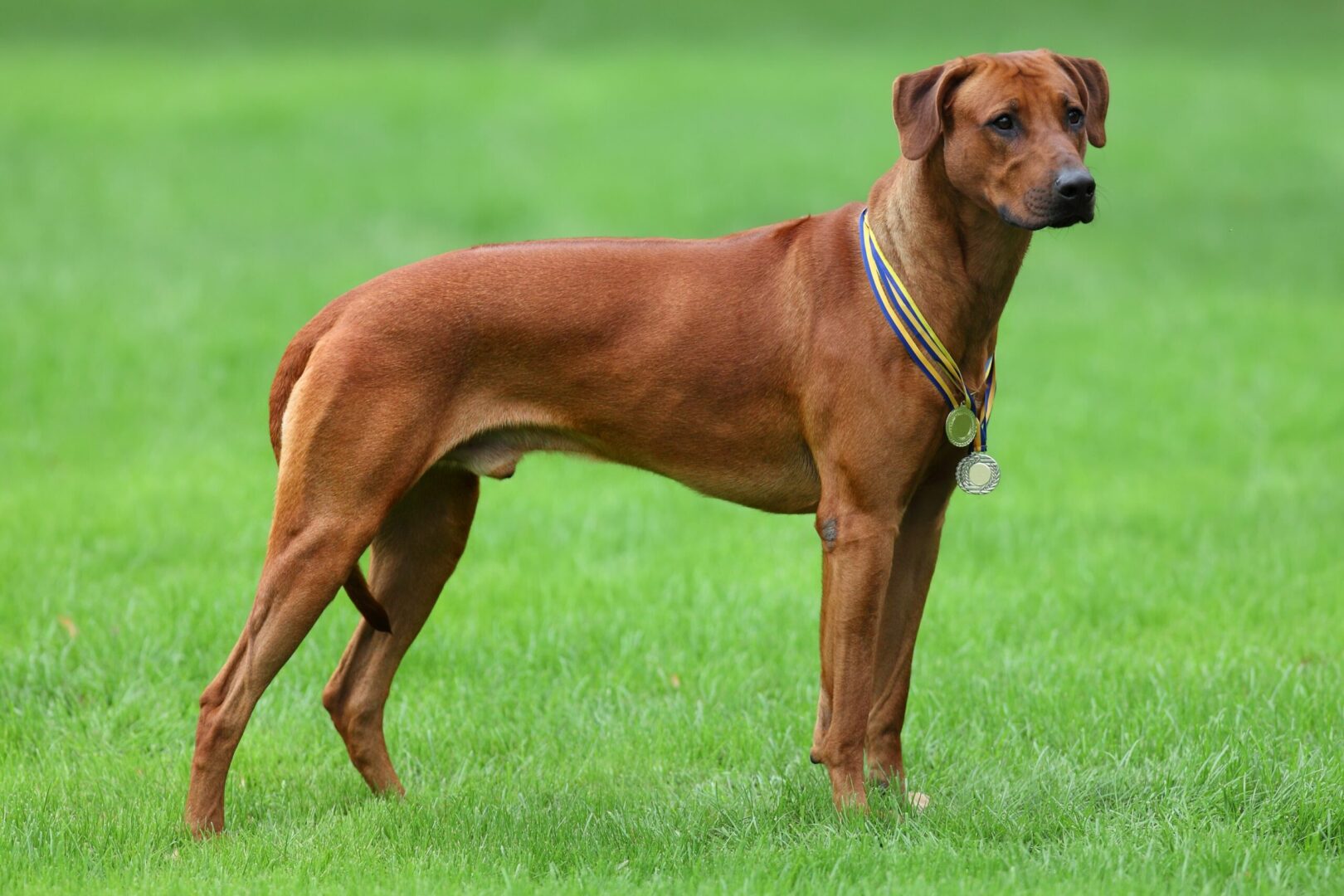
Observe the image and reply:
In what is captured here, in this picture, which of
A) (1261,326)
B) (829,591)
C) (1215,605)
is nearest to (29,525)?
(829,591)

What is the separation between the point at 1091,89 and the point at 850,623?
5.73 feet

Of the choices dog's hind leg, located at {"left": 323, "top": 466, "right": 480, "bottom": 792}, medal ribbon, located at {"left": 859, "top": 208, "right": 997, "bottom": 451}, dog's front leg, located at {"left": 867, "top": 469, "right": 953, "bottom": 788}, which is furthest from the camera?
dog's hind leg, located at {"left": 323, "top": 466, "right": 480, "bottom": 792}

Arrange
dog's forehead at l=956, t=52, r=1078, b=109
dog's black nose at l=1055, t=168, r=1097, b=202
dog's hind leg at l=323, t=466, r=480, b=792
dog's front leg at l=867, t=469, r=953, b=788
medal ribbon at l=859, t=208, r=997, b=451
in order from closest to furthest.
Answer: dog's black nose at l=1055, t=168, r=1097, b=202, dog's forehead at l=956, t=52, r=1078, b=109, medal ribbon at l=859, t=208, r=997, b=451, dog's front leg at l=867, t=469, r=953, b=788, dog's hind leg at l=323, t=466, r=480, b=792

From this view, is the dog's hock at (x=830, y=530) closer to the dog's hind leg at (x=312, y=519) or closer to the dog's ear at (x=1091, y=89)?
the dog's hind leg at (x=312, y=519)

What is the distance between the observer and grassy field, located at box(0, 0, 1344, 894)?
4.57 meters

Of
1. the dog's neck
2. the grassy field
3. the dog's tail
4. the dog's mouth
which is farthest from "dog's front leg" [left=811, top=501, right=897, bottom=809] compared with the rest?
the dog's tail

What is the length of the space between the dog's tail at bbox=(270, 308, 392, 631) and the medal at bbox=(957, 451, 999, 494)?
1873mm

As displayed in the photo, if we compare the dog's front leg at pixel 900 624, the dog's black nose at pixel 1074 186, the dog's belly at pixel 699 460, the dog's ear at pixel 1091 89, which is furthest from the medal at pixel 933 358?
the dog's ear at pixel 1091 89

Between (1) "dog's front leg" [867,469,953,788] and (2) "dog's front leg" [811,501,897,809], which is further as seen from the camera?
(1) "dog's front leg" [867,469,953,788]

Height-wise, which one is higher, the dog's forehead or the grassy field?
the dog's forehead

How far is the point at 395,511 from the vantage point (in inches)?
207

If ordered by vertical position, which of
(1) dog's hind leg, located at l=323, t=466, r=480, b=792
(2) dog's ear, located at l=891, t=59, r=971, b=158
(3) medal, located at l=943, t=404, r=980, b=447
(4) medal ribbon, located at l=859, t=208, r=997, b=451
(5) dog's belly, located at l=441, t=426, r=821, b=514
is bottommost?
(1) dog's hind leg, located at l=323, t=466, r=480, b=792

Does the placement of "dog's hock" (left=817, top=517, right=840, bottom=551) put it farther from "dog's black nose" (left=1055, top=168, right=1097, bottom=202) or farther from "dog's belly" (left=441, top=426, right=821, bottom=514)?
"dog's black nose" (left=1055, top=168, right=1097, bottom=202)

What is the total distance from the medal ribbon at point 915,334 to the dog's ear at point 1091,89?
2.35 ft
